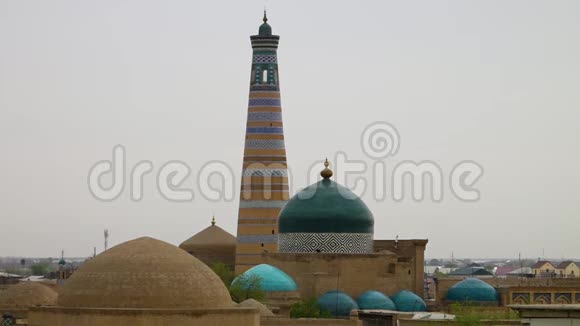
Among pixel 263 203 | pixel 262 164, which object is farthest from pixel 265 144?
pixel 263 203

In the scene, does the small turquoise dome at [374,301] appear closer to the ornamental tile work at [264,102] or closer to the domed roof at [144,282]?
the ornamental tile work at [264,102]

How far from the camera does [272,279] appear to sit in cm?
4194

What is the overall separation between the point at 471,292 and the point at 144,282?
2014 cm

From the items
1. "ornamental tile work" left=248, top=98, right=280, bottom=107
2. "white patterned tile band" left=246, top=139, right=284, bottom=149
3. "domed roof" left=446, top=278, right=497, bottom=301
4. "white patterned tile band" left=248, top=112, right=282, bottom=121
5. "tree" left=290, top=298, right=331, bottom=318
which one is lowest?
"tree" left=290, top=298, right=331, bottom=318

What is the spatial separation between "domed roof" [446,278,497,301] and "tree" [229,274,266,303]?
673 cm

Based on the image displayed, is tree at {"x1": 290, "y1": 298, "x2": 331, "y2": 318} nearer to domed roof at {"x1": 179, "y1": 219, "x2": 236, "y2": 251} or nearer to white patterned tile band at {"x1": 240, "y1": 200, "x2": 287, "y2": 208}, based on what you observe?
white patterned tile band at {"x1": 240, "y1": 200, "x2": 287, "y2": 208}

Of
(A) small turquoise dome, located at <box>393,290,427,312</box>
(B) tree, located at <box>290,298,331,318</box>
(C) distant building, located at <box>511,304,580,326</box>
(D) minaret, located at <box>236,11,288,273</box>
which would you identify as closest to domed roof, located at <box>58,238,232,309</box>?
(C) distant building, located at <box>511,304,580,326</box>

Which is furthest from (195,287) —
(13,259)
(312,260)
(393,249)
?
(13,259)

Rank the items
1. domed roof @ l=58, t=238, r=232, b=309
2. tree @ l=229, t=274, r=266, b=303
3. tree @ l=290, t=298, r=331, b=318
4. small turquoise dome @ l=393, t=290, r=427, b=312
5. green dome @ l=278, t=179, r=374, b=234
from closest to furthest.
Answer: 1. domed roof @ l=58, t=238, r=232, b=309
2. tree @ l=290, t=298, r=331, b=318
3. tree @ l=229, t=274, r=266, b=303
4. small turquoise dome @ l=393, t=290, r=427, b=312
5. green dome @ l=278, t=179, r=374, b=234

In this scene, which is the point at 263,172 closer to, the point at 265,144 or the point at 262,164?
the point at 262,164

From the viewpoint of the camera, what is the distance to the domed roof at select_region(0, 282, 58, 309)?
3881cm

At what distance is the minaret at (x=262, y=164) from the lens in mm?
49062

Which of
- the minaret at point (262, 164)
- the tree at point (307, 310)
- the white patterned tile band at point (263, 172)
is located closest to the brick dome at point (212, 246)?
the minaret at point (262, 164)

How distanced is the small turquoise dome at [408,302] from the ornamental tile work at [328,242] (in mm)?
1767
